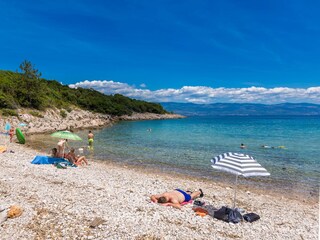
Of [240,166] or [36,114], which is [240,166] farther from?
[36,114]

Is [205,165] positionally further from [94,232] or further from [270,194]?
[94,232]

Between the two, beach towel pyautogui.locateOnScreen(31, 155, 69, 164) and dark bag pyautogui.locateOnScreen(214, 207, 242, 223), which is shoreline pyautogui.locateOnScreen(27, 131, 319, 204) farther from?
dark bag pyautogui.locateOnScreen(214, 207, 242, 223)

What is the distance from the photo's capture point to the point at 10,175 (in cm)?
1396

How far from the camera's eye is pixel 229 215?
9.43m

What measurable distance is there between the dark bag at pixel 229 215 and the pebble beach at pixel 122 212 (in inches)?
7.7

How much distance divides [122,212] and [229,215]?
3.88 meters

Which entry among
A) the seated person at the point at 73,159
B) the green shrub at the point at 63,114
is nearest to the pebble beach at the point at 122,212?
the seated person at the point at 73,159

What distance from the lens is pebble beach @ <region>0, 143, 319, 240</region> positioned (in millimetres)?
7938

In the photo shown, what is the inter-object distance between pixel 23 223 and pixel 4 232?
2.10ft

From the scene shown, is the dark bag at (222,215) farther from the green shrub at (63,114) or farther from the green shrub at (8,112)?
the green shrub at (63,114)

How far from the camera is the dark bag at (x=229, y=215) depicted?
30.6 feet

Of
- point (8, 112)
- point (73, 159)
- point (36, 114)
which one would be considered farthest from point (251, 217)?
point (36, 114)

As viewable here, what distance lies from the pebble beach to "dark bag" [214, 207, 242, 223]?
0.19 metres

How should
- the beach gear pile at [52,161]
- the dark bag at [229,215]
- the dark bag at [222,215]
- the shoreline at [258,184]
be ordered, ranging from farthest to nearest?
the beach gear pile at [52,161] → the shoreline at [258,184] → the dark bag at [222,215] → the dark bag at [229,215]
